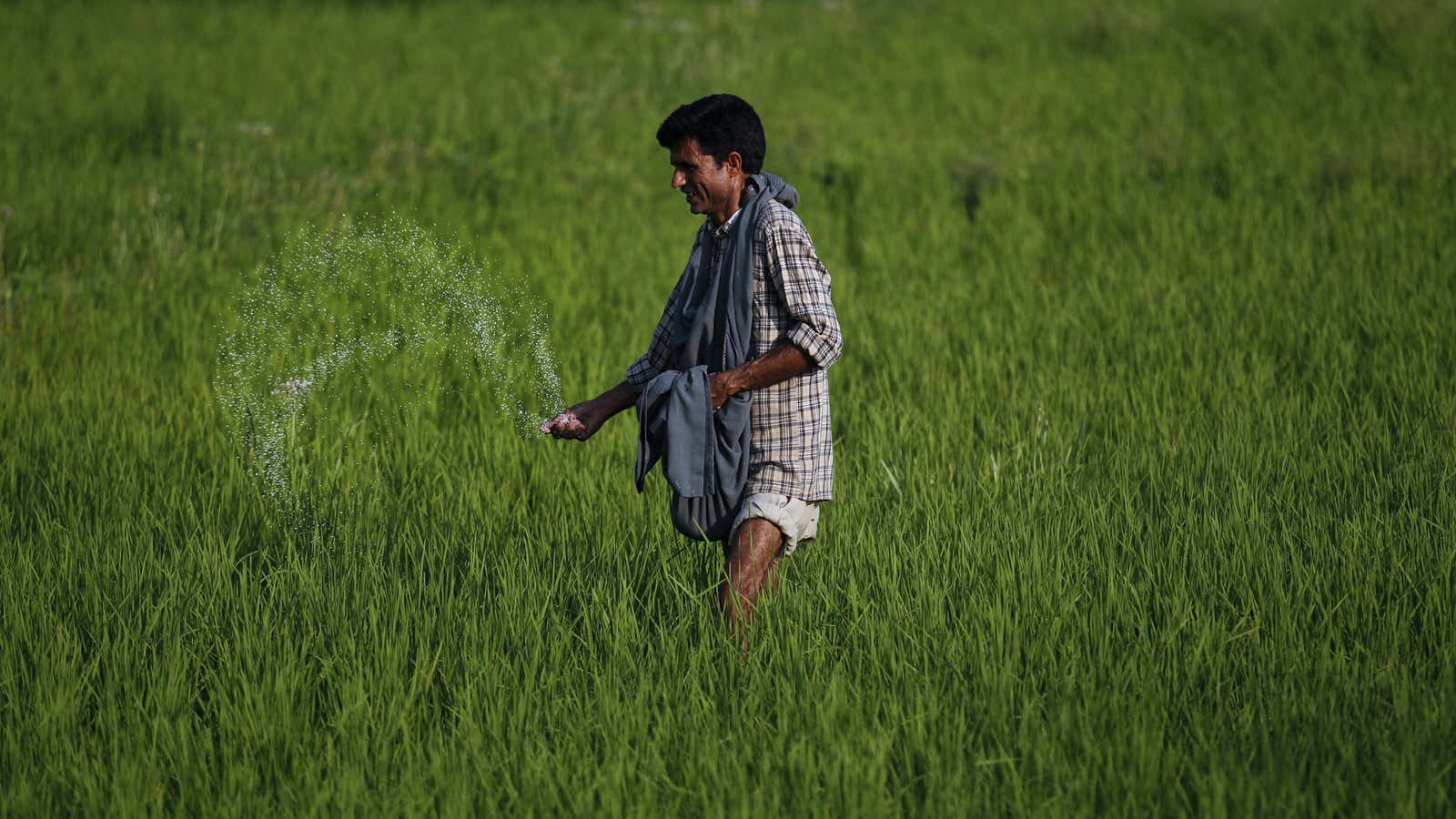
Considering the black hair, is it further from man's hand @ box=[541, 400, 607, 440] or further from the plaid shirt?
man's hand @ box=[541, 400, 607, 440]

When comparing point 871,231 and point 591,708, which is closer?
point 591,708

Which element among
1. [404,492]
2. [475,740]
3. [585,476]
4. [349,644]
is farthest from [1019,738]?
[404,492]

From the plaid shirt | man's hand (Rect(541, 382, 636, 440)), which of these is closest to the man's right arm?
man's hand (Rect(541, 382, 636, 440))

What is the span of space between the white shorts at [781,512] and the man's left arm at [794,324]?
0.24 metres

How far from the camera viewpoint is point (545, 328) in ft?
19.2

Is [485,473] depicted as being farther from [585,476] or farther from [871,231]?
[871,231]

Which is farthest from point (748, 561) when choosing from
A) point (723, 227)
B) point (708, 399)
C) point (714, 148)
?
point (714, 148)

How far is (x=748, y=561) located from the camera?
294 cm

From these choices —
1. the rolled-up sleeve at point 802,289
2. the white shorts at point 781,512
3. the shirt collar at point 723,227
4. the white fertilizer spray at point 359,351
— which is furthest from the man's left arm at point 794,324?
the white fertilizer spray at point 359,351

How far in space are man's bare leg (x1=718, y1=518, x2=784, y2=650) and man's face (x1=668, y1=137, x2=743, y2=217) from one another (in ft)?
2.23

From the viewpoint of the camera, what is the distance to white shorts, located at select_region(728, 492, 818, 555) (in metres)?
2.93

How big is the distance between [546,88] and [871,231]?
4.11m

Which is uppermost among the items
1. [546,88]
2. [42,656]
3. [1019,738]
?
[546,88]

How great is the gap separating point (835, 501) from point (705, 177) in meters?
1.53
